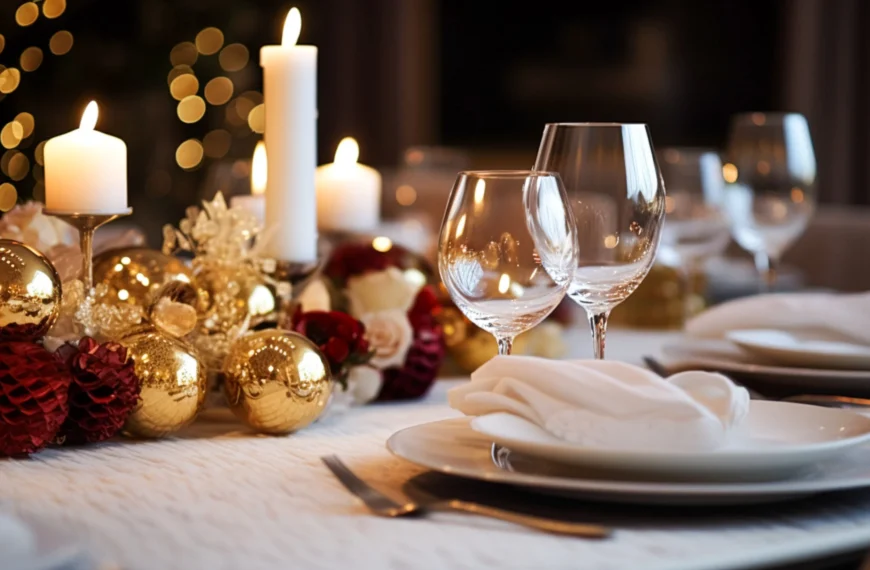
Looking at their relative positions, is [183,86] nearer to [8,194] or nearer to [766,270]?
[8,194]

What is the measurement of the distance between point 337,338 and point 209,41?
3910 mm

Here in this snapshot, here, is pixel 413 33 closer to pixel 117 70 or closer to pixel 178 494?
pixel 117 70

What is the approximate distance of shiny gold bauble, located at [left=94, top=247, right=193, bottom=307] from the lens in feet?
Answer: 3.32

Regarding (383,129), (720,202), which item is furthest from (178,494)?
(383,129)

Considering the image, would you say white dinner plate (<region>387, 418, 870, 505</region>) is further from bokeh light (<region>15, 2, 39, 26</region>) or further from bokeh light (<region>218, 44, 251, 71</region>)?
bokeh light (<region>218, 44, 251, 71</region>)

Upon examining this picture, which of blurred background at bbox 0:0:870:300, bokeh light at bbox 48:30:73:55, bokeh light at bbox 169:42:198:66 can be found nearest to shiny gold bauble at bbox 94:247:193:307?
blurred background at bbox 0:0:870:300

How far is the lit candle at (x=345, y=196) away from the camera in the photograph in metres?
1.37

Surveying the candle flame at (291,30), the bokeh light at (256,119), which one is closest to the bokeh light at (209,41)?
the bokeh light at (256,119)

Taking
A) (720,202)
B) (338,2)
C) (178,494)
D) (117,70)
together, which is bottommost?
(178,494)

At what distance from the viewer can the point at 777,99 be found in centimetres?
459

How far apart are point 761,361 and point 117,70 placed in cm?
365

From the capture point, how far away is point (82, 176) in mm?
915

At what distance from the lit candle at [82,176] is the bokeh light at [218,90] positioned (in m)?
4.01

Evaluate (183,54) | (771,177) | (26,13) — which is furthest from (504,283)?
(183,54)
